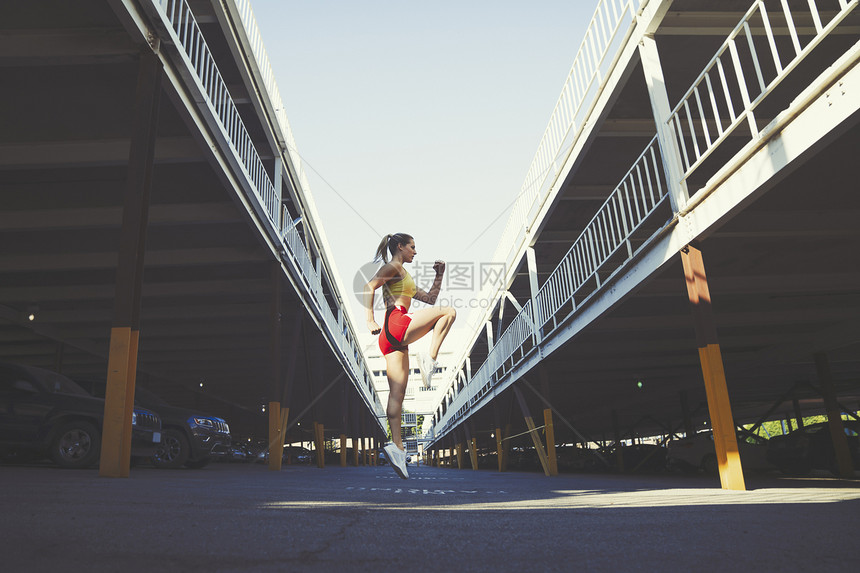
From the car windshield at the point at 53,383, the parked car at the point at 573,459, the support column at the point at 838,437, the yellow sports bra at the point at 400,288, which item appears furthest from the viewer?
the parked car at the point at 573,459

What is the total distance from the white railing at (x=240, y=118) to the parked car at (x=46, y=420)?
425 cm

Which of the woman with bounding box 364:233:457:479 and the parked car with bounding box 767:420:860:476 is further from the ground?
the woman with bounding box 364:233:457:479

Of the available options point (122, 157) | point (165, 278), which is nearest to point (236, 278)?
point (165, 278)

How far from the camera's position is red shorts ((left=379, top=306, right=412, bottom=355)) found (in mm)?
4961

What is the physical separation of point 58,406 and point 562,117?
31.6ft

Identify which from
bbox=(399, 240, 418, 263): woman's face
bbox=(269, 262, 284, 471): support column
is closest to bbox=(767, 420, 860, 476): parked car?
bbox=(399, 240, 418, 263): woman's face

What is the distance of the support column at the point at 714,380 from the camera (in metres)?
5.45

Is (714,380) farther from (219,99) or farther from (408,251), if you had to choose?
(219,99)

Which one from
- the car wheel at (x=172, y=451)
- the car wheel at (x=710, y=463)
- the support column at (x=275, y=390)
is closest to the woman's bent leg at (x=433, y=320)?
the support column at (x=275, y=390)

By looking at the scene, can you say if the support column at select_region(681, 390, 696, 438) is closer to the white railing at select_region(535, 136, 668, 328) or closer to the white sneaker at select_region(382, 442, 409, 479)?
the white railing at select_region(535, 136, 668, 328)

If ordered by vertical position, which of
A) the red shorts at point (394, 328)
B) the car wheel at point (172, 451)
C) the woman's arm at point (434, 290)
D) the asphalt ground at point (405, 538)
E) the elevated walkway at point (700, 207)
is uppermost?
the elevated walkway at point (700, 207)

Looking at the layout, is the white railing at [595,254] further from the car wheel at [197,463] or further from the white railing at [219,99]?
the car wheel at [197,463]

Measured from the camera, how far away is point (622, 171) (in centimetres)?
1156

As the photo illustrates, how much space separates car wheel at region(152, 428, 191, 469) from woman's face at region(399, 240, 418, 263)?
7772 mm
